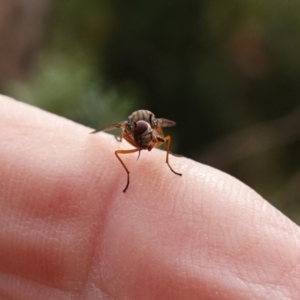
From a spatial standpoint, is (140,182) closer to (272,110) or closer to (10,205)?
(10,205)

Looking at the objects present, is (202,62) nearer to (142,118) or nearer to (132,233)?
(142,118)

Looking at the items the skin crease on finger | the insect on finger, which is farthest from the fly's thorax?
the skin crease on finger

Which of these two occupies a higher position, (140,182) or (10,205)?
(140,182)

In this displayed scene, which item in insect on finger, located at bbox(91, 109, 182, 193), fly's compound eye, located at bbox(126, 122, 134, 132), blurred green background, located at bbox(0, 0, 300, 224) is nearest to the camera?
insect on finger, located at bbox(91, 109, 182, 193)

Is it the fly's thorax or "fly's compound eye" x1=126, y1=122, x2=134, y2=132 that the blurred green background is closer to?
the fly's thorax

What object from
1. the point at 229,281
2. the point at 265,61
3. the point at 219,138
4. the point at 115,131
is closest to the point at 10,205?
the point at 229,281

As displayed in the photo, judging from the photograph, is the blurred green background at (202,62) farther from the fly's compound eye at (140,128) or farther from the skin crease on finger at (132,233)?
the skin crease on finger at (132,233)
